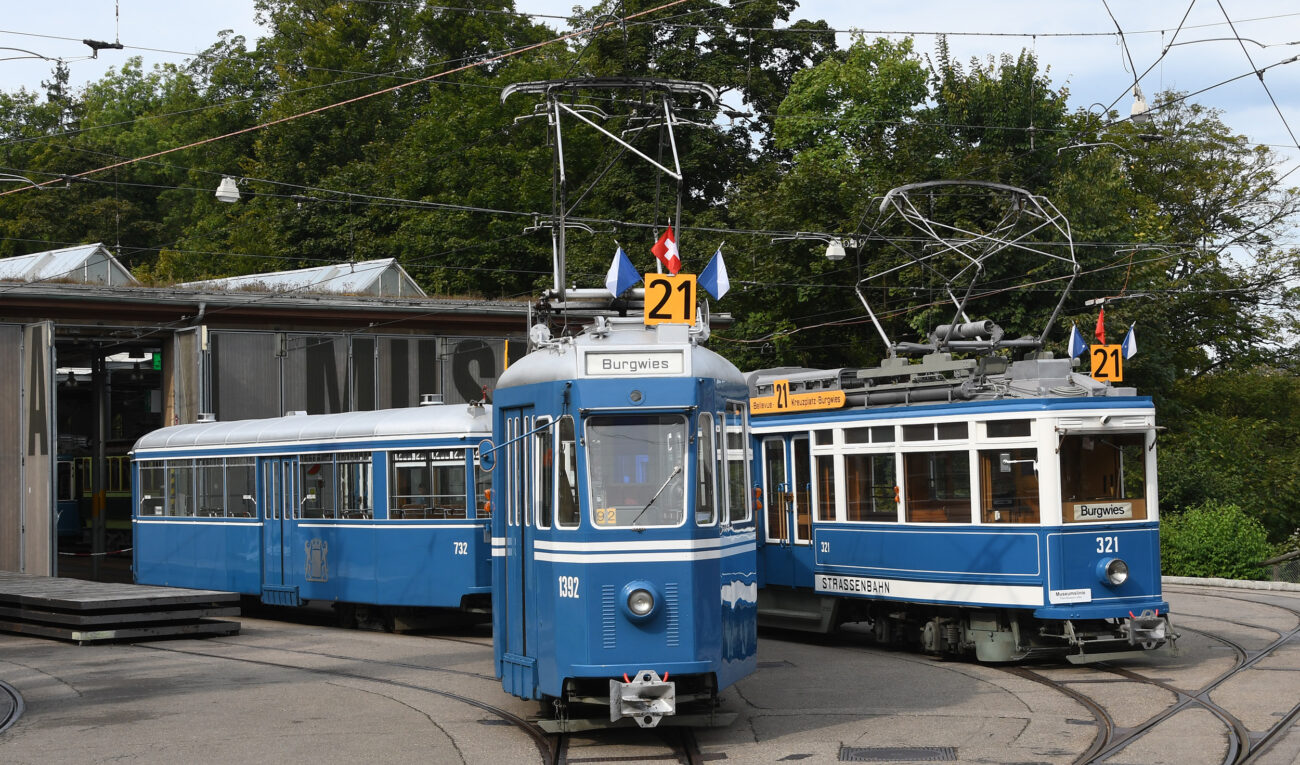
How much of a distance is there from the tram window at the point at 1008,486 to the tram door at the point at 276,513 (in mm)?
10395

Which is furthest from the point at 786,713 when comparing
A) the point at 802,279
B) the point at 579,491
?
the point at 802,279

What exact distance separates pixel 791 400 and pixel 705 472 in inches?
261

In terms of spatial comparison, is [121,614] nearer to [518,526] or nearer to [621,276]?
[621,276]

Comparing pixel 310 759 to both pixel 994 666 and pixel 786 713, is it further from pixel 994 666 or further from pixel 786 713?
pixel 994 666

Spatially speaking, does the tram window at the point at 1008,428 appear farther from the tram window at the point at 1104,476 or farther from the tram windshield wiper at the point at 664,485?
the tram windshield wiper at the point at 664,485

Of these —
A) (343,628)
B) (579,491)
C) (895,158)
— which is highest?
(895,158)

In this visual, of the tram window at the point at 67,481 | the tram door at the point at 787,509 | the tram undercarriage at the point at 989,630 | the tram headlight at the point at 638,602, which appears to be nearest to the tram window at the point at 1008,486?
the tram undercarriage at the point at 989,630

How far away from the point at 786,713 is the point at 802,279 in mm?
26852

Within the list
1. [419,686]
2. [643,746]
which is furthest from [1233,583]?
[643,746]

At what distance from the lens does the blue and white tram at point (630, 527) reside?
413 inches

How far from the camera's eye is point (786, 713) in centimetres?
1202

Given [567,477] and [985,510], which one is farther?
[985,510]

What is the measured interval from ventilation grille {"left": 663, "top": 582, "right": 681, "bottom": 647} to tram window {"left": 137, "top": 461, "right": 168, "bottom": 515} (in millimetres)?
16114

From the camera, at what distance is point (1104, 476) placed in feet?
46.9
